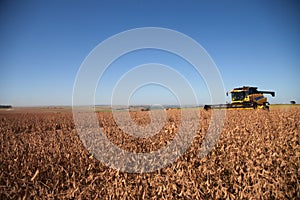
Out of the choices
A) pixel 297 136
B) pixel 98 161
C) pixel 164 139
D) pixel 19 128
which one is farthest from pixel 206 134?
pixel 19 128

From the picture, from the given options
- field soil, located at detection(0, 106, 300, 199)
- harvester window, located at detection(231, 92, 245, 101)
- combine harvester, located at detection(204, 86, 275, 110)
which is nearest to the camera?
field soil, located at detection(0, 106, 300, 199)

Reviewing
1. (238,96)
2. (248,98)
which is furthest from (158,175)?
(238,96)

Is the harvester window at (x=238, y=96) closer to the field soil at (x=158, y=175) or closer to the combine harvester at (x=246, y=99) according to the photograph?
the combine harvester at (x=246, y=99)

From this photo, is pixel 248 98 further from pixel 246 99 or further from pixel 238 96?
pixel 238 96

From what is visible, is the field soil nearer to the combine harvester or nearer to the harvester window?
A: the combine harvester

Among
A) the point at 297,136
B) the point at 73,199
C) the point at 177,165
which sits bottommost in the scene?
the point at 73,199

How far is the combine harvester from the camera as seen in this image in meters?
23.6

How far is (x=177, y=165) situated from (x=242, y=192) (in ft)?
4.98

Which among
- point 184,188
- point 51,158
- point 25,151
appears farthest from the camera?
point 25,151

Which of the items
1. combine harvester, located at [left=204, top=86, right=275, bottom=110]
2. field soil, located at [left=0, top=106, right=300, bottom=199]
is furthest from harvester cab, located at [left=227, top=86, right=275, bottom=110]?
field soil, located at [left=0, top=106, right=300, bottom=199]

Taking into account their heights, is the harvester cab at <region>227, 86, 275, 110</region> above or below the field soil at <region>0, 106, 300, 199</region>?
above

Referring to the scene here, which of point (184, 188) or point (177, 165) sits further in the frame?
point (177, 165)

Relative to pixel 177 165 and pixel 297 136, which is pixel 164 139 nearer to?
pixel 177 165

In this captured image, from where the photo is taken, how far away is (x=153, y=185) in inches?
177
